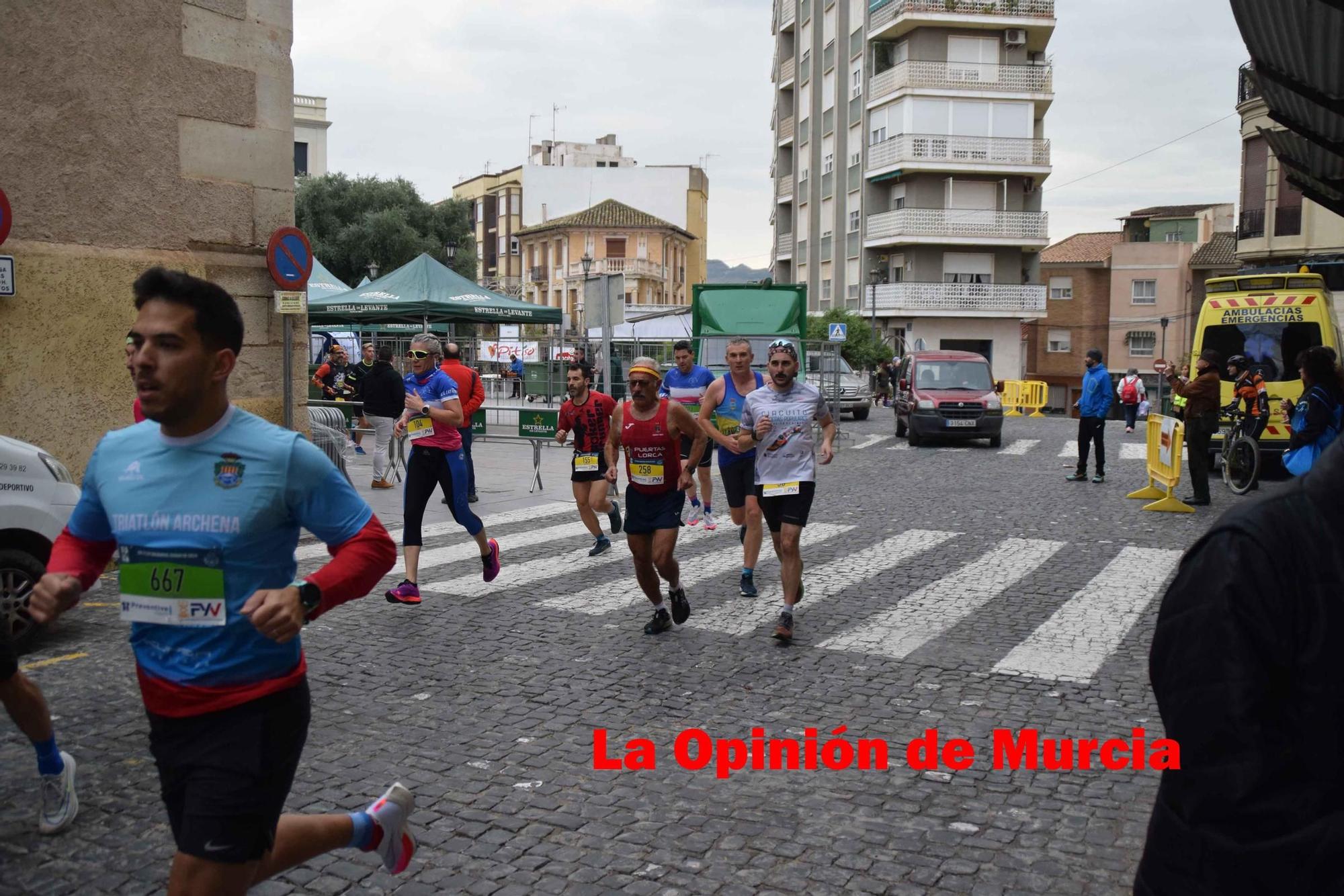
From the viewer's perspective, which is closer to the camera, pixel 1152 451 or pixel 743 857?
pixel 743 857

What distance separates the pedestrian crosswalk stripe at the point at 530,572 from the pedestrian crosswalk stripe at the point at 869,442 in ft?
39.1

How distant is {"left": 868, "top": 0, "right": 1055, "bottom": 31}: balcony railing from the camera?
1994 inches

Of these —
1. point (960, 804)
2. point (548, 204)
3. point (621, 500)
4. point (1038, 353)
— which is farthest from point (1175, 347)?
point (960, 804)

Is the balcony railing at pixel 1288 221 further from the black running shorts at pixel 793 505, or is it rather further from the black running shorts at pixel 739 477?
the black running shorts at pixel 793 505

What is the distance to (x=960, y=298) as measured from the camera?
52.7 m

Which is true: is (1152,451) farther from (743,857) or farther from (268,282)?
(743,857)

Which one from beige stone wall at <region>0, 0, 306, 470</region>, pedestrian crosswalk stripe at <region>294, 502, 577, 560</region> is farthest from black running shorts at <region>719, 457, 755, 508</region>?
beige stone wall at <region>0, 0, 306, 470</region>

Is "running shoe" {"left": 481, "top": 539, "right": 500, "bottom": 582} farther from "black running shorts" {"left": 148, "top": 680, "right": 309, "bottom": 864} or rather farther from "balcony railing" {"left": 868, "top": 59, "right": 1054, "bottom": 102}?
"balcony railing" {"left": 868, "top": 59, "right": 1054, "bottom": 102}

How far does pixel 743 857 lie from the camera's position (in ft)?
13.9

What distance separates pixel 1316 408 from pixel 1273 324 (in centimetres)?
824

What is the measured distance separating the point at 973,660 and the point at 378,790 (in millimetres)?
3714

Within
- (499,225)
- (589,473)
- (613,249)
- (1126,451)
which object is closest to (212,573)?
(589,473)

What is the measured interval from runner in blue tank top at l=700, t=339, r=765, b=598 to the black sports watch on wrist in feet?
17.7

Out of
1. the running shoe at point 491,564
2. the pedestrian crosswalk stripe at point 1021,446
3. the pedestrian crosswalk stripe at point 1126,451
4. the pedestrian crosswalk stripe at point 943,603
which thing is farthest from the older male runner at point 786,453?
the pedestrian crosswalk stripe at point 1021,446
